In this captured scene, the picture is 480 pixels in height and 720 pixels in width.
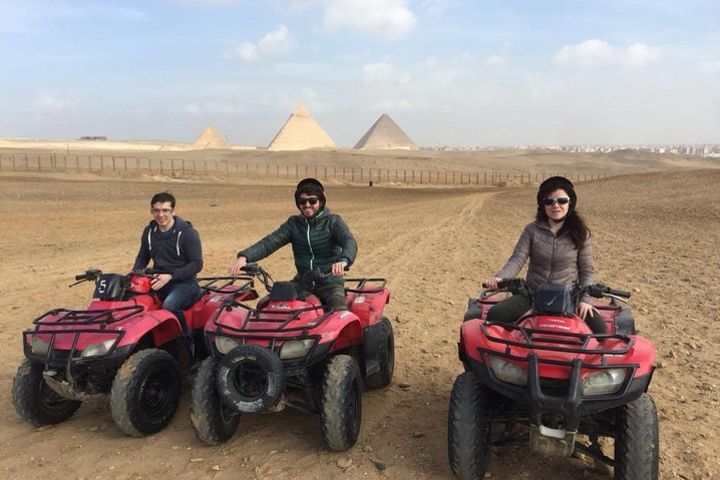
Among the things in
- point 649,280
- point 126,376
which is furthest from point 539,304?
point 649,280

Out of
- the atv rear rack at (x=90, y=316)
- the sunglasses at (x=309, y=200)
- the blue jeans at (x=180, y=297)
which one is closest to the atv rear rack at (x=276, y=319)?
the atv rear rack at (x=90, y=316)

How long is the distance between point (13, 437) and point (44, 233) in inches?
515

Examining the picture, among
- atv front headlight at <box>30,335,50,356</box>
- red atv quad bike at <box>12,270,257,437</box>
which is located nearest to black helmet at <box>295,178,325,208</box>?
red atv quad bike at <box>12,270,257,437</box>

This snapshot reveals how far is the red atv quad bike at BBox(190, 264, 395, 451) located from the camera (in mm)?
3973

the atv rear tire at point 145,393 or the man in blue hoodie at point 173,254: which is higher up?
the man in blue hoodie at point 173,254

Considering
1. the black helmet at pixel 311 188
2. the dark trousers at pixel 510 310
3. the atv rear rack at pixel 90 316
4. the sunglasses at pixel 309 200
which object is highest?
the black helmet at pixel 311 188

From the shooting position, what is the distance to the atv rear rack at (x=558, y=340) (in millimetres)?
3451

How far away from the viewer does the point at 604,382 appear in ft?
11.3

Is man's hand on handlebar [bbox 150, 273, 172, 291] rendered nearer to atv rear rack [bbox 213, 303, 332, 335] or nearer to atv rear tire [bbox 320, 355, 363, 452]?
atv rear rack [bbox 213, 303, 332, 335]

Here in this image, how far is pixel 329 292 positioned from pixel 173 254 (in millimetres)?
1568

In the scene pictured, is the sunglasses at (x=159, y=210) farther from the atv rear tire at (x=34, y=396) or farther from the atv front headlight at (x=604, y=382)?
A: the atv front headlight at (x=604, y=382)

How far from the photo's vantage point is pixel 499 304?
4.43m

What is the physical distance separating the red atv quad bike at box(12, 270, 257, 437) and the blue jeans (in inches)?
6.2

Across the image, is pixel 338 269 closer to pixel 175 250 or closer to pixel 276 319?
pixel 276 319
